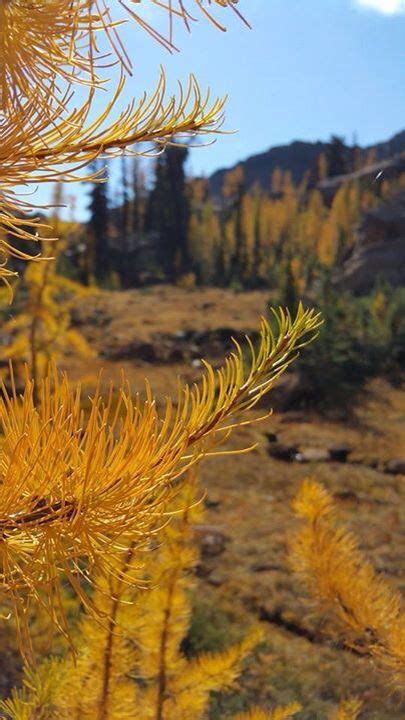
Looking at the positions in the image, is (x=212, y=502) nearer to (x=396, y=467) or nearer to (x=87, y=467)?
(x=396, y=467)

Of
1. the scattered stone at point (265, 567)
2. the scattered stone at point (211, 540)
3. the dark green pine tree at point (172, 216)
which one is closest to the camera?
the scattered stone at point (265, 567)

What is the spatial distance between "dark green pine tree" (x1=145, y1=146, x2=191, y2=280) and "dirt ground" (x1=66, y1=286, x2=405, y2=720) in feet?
104

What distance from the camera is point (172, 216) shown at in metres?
57.8

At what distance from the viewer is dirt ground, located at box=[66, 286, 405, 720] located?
6555 millimetres

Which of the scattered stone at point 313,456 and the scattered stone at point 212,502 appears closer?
the scattered stone at point 212,502

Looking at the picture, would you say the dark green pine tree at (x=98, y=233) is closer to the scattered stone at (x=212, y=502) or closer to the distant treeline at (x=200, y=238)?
the distant treeline at (x=200, y=238)

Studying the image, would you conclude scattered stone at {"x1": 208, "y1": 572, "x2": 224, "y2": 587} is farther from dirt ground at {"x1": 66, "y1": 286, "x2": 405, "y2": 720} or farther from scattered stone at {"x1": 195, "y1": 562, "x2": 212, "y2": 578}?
scattered stone at {"x1": 195, "y1": 562, "x2": 212, "y2": 578}

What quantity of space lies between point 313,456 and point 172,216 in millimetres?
45339

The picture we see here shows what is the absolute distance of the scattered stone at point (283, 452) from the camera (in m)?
15.2

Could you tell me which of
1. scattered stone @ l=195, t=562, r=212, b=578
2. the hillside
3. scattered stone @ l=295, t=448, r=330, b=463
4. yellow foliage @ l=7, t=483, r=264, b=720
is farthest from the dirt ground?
the hillside

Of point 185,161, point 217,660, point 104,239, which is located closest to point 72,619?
point 217,660

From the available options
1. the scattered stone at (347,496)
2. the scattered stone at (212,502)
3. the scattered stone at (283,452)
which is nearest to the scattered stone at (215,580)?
the scattered stone at (212,502)

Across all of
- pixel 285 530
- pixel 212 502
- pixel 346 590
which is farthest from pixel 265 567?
pixel 346 590

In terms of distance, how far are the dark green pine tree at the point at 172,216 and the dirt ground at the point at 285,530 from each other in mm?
31690
